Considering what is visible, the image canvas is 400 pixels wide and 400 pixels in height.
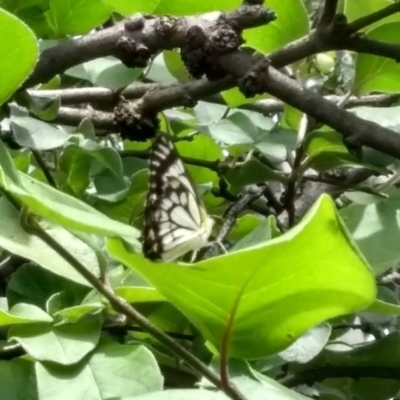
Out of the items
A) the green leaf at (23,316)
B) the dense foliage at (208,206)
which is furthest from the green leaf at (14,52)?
the green leaf at (23,316)

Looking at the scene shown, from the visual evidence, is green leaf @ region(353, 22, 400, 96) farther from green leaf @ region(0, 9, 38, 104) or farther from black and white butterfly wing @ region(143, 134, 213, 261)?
green leaf @ region(0, 9, 38, 104)

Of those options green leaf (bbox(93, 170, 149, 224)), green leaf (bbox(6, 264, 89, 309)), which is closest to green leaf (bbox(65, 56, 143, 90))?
green leaf (bbox(93, 170, 149, 224))

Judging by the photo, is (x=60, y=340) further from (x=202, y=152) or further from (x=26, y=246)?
(x=202, y=152)

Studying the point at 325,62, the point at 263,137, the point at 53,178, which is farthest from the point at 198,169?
the point at 325,62

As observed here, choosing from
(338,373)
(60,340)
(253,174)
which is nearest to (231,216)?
(253,174)

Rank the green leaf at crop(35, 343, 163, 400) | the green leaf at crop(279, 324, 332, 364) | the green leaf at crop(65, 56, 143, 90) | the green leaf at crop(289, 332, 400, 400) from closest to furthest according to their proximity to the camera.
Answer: the green leaf at crop(35, 343, 163, 400) → the green leaf at crop(279, 324, 332, 364) → the green leaf at crop(289, 332, 400, 400) → the green leaf at crop(65, 56, 143, 90)

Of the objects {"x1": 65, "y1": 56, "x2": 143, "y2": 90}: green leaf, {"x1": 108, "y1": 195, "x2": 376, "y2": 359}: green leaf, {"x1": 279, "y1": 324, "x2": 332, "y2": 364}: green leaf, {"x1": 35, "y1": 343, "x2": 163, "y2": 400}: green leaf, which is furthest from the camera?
{"x1": 65, "y1": 56, "x2": 143, "y2": 90}: green leaf

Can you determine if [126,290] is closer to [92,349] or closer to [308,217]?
[92,349]
